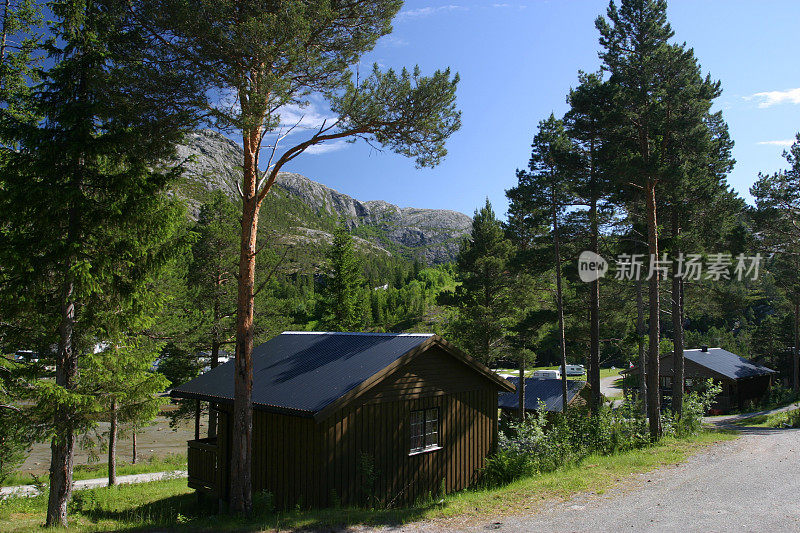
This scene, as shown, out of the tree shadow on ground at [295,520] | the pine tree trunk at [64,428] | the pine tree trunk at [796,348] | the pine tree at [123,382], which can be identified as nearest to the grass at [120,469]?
the tree shadow on ground at [295,520]

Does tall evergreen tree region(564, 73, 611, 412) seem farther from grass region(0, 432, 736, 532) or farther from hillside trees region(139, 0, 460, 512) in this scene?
hillside trees region(139, 0, 460, 512)

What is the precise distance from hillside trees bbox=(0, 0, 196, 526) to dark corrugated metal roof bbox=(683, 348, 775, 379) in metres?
38.7

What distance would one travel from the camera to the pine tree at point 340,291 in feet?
97.5

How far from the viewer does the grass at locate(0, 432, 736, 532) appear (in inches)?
344

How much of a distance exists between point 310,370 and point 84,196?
5.86 metres

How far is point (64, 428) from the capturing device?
30.1 ft

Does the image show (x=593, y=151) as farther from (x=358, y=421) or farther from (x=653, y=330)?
(x=358, y=421)

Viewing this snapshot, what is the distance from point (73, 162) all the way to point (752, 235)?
2768cm

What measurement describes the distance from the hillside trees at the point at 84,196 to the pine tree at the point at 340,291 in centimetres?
1947

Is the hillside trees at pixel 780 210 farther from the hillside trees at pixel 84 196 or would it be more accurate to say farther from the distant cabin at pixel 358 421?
the hillside trees at pixel 84 196

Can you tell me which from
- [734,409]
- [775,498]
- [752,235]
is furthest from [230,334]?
[734,409]

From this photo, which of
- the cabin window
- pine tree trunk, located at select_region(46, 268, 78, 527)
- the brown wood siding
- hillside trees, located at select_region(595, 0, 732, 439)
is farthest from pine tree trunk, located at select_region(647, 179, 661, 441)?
pine tree trunk, located at select_region(46, 268, 78, 527)

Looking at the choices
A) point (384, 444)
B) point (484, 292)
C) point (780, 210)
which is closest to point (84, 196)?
point (384, 444)

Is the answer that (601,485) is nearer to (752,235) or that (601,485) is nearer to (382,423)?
(382,423)
